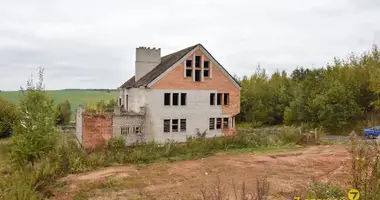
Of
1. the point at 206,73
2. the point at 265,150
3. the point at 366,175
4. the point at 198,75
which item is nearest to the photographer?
the point at 366,175

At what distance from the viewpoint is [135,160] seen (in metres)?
19.1

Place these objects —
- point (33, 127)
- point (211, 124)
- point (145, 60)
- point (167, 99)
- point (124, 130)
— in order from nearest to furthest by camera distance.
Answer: point (33, 127) → point (124, 130) → point (167, 99) → point (211, 124) → point (145, 60)

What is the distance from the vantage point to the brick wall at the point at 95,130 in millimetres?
21656

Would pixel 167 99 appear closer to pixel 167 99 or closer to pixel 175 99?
pixel 167 99

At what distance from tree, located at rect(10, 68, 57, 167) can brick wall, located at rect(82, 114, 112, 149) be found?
549 cm

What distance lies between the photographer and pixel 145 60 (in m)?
28.0

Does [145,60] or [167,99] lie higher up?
[145,60]

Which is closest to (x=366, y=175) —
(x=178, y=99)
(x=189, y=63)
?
(x=178, y=99)

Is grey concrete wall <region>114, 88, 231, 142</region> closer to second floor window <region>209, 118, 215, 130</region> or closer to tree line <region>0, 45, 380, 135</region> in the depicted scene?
second floor window <region>209, 118, 215, 130</region>

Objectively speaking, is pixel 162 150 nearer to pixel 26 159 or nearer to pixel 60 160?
pixel 60 160

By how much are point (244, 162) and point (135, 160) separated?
6538 millimetres

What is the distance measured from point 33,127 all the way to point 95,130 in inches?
269

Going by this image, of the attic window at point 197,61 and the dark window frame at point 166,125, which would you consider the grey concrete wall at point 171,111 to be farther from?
the attic window at point 197,61

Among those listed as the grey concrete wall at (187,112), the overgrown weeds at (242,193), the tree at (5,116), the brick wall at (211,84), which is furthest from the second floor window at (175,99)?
the tree at (5,116)
